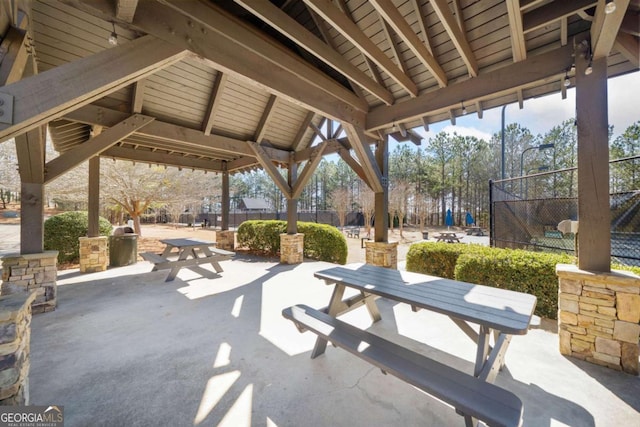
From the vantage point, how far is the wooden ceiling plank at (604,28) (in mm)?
2049

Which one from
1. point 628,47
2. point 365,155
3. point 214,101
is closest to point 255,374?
point 365,155

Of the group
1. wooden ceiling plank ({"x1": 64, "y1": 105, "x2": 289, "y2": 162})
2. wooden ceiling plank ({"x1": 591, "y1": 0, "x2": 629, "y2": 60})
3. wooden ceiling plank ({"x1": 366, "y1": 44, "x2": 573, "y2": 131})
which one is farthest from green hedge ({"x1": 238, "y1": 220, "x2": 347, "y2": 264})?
wooden ceiling plank ({"x1": 591, "y1": 0, "x2": 629, "y2": 60})

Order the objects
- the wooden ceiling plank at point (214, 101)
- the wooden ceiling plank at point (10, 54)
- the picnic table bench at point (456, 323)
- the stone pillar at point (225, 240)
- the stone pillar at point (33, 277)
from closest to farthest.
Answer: the picnic table bench at point (456, 323), the wooden ceiling plank at point (10, 54), the stone pillar at point (33, 277), the wooden ceiling plank at point (214, 101), the stone pillar at point (225, 240)

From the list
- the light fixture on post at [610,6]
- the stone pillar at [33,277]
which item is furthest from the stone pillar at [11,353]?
the light fixture on post at [610,6]

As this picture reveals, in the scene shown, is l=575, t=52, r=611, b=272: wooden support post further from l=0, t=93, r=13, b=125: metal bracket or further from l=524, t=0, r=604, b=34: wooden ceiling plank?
l=0, t=93, r=13, b=125: metal bracket

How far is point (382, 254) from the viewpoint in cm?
543

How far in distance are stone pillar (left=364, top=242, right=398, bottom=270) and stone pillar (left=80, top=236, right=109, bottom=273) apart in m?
6.47

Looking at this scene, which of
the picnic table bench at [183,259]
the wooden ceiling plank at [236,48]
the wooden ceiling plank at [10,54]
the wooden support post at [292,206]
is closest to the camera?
the wooden ceiling plank at [10,54]

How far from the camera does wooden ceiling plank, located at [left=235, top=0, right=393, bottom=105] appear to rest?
250cm

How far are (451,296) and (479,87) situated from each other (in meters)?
3.06

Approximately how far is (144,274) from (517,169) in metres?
28.9

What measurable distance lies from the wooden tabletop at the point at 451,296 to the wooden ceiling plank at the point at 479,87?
2.69 metres

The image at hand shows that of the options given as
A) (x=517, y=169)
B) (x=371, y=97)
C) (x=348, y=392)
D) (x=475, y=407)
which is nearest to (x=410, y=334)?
(x=348, y=392)

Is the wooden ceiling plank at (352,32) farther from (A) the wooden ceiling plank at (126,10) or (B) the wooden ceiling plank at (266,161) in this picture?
(B) the wooden ceiling plank at (266,161)
